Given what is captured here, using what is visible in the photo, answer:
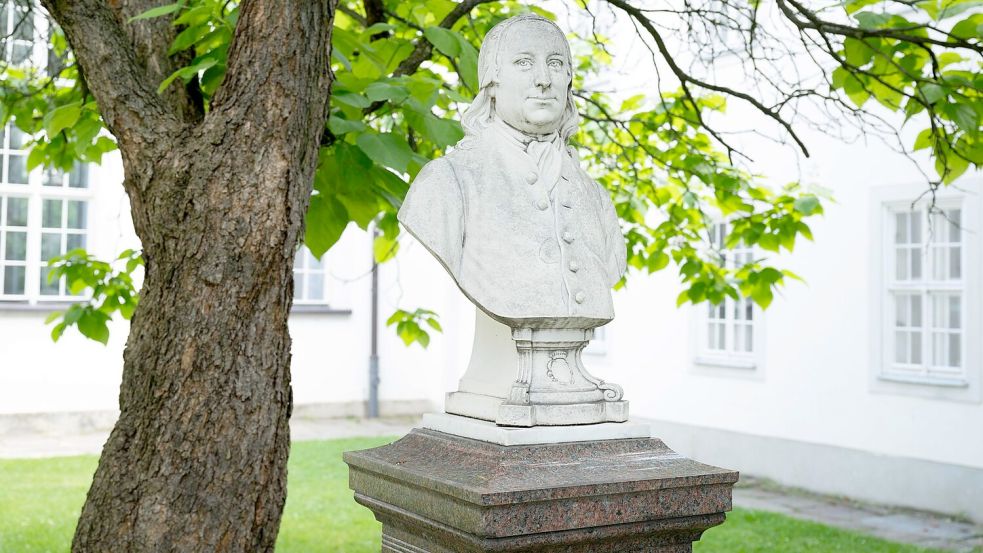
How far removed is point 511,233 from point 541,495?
2.42 ft

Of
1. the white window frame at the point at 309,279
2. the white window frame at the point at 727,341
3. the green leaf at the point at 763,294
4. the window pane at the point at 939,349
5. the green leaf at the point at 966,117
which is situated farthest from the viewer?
the white window frame at the point at 309,279

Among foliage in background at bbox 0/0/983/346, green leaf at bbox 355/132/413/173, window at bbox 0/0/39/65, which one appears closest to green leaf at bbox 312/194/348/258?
foliage in background at bbox 0/0/983/346

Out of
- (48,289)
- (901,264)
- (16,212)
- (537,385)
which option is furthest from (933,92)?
(16,212)

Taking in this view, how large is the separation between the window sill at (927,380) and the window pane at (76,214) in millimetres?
9581

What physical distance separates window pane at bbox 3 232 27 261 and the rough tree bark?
11474 mm

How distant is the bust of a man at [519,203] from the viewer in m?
3.05

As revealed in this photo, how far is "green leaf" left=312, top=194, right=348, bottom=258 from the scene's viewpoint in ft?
12.2

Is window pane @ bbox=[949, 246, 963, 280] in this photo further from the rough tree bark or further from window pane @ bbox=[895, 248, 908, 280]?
the rough tree bark

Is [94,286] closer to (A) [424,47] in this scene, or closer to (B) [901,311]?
(A) [424,47]

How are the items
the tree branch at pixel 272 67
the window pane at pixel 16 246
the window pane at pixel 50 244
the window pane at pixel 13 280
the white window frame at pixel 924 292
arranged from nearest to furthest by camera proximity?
the tree branch at pixel 272 67
the white window frame at pixel 924 292
the window pane at pixel 13 280
the window pane at pixel 16 246
the window pane at pixel 50 244

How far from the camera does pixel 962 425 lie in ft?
29.2

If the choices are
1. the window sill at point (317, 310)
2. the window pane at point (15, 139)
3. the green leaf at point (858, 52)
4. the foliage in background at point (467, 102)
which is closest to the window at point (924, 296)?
the foliage in background at point (467, 102)

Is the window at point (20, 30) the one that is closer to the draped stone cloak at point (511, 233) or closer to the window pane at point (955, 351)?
the draped stone cloak at point (511, 233)

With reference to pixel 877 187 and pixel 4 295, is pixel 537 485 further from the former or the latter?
pixel 4 295
